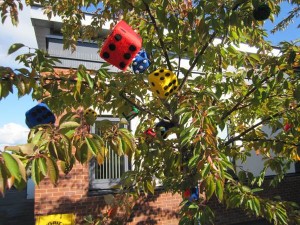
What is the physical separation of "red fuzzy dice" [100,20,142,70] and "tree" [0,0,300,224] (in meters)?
0.21

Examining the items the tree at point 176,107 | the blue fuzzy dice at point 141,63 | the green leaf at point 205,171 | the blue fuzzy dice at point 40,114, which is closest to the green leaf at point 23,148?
the tree at point 176,107

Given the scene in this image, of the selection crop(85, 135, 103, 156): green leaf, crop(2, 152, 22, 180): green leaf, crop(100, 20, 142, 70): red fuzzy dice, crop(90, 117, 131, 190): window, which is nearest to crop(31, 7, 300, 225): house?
crop(90, 117, 131, 190): window

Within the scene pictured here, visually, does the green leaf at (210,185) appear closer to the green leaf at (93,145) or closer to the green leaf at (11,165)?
the green leaf at (93,145)

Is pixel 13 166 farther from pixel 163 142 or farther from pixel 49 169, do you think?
pixel 163 142

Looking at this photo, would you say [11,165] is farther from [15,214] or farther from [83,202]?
[15,214]

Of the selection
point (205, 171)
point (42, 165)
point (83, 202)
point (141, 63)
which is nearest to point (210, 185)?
point (205, 171)

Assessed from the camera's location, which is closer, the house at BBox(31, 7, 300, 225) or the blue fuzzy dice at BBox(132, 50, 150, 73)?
the blue fuzzy dice at BBox(132, 50, 150, 73)

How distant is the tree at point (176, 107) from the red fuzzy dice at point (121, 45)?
0.21m

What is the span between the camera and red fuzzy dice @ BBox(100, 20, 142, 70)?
2.53 m

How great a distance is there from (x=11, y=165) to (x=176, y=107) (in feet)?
6.39

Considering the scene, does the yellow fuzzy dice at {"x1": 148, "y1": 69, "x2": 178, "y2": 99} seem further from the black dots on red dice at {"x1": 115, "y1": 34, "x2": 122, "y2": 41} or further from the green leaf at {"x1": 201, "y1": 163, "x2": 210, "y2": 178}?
the green leaf at {"x1": 201, "y1": 163, "x2": 210, "y2": 178}

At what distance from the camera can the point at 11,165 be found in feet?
4.00

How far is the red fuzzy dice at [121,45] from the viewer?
8.31 ft

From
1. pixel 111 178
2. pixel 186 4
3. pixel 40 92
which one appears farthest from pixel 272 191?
pixel 40 92
